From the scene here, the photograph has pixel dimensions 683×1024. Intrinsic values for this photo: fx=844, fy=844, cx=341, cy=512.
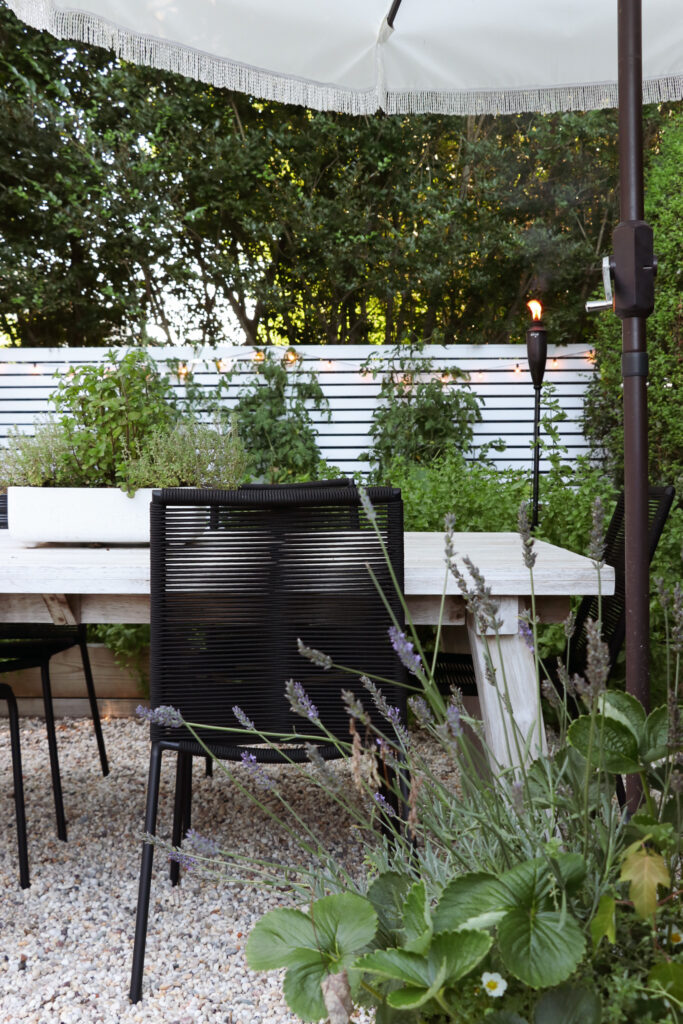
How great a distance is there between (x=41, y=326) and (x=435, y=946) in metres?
6.55

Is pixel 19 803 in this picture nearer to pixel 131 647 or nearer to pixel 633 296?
pixel 131 647

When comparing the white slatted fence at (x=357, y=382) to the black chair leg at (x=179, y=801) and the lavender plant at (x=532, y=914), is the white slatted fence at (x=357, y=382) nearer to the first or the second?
the black chair leg at (x=179, y=801)

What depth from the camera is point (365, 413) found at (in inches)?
214

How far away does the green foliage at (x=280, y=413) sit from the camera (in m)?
5.21

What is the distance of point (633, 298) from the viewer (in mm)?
1293

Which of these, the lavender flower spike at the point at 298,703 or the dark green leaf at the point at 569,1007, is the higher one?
the lavender flower spike at the point at 298,703

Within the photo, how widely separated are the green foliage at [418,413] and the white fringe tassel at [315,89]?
2.68 metres

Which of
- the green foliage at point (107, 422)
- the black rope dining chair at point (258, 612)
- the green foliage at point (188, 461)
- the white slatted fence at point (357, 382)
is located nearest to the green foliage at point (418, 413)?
the white slatted fence at point (357, 382)

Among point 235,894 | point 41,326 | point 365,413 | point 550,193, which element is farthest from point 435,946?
point 41,326

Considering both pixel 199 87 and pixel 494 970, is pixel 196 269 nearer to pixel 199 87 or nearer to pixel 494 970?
pixel 199 87

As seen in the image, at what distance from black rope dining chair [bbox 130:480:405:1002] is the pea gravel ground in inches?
8.4

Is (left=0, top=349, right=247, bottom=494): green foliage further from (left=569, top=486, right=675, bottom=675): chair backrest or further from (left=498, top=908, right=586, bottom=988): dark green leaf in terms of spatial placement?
(left=498, top=908, right=586, bottom=988): dark green leaf

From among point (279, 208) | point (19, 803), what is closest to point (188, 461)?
point (19, 803)

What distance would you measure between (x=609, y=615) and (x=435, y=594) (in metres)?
0.69
